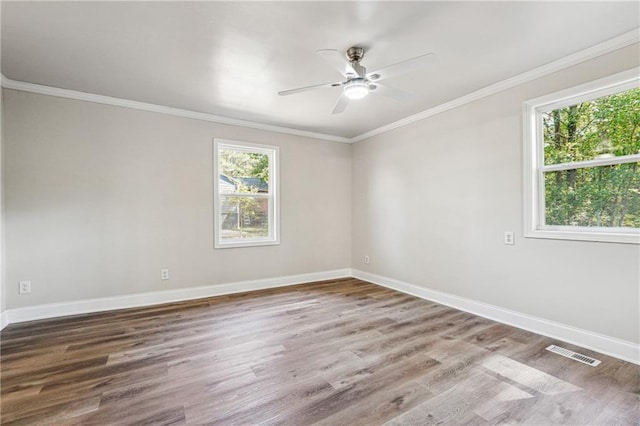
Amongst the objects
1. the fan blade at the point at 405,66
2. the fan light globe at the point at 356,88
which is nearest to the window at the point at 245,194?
the fan light globe at the point at 356,88

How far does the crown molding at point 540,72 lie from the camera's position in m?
2.34

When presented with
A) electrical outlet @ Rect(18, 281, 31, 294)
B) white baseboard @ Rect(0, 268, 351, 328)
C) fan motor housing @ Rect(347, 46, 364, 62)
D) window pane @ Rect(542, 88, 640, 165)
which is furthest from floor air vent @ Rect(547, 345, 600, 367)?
electrical outlet @ Rect(18, 281, 31, 294)

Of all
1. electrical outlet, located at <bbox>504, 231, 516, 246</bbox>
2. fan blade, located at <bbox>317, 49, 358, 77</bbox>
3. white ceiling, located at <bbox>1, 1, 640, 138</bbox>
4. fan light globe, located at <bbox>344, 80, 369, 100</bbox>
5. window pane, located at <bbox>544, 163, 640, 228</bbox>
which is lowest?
electrical outlet, located at <bbox>504, 231, 516, 246</bbox>

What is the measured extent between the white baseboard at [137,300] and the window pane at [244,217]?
75 centimetres

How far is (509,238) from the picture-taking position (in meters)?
3.12

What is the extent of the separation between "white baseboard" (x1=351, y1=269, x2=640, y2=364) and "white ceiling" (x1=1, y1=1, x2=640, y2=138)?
97.5 inches

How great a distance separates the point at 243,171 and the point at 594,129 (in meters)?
4.16

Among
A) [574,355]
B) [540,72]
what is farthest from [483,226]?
[540,72]

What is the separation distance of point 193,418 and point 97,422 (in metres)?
0.54

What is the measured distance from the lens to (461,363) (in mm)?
2303

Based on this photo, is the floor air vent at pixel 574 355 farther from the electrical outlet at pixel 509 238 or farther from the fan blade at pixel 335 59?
the fan blade at pixel 335 59

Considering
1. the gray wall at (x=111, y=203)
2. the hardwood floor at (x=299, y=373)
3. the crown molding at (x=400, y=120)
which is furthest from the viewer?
the gray wall at (x=111, y=203)

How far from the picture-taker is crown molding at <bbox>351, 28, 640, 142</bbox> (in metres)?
2.34

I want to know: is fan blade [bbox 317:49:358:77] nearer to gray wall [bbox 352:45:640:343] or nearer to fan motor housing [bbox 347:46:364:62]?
fan motor housing [bbox 347:46:364:62]
